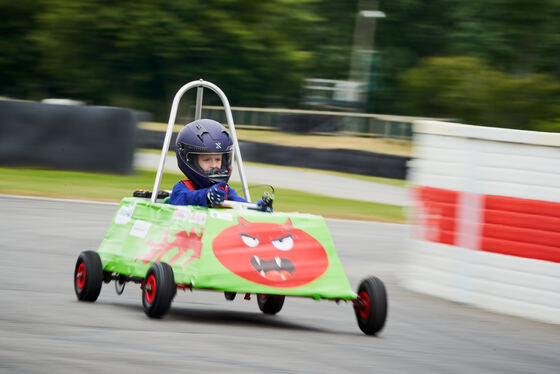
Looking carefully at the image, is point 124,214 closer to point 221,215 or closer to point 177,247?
point 177,247

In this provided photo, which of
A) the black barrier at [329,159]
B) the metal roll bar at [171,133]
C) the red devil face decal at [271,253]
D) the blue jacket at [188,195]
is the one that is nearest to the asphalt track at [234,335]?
the red devil face decal at [271,253]

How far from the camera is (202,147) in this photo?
7.66 meters

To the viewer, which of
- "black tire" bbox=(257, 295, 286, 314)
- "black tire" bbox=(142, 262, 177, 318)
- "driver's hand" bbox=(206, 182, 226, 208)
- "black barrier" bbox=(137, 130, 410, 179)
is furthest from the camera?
"black barrier" bbox=(137, 130, 410, 179)

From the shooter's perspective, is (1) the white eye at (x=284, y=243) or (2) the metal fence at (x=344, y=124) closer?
A: (1) the white eye at (x=284, y=243)

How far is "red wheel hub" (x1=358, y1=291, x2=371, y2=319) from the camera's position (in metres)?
7.07

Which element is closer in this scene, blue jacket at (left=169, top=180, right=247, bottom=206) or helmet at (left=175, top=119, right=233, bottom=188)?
blue jacket at (left=169, top=180, right=247, bottom=206)

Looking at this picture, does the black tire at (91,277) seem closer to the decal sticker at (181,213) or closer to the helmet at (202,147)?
the decal sticker at (181,213)

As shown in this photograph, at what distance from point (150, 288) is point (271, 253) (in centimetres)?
86

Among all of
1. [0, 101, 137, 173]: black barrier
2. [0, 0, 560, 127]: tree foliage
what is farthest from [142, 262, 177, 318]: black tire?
[0, 0, 560, 127]: tree foliage

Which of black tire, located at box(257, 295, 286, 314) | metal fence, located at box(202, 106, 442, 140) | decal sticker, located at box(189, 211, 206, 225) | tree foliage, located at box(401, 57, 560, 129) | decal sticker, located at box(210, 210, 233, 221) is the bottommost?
black tire, located at box(257, 295, 286, 314)

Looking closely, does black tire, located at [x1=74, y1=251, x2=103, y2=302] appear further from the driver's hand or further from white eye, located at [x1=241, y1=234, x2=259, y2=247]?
white eye, located at [x1=241, y1=234, x2=259, y2=247]

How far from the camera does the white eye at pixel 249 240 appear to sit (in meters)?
7.02

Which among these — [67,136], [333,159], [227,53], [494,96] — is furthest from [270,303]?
[227,53]

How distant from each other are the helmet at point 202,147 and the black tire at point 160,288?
116cm
